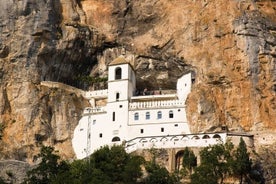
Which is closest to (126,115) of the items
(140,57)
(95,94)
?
(95,94)

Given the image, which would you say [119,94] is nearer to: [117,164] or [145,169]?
[117,164]

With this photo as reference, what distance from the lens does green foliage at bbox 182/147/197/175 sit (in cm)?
5641

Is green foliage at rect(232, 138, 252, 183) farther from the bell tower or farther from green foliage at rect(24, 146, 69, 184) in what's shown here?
green foliage at rect(24, 146, 69, 184)

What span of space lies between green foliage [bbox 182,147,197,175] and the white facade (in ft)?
19.1

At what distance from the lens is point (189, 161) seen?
5653 centimetres

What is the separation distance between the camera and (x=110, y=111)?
219 feet

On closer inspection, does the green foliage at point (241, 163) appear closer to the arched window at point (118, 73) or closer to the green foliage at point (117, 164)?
the green foliage at point (117, 164)

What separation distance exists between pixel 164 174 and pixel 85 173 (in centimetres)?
633

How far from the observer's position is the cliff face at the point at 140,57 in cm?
6281

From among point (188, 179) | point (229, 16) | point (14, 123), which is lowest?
point (188, 179)

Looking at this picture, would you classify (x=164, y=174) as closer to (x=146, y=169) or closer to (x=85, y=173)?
(x=146, y=169)

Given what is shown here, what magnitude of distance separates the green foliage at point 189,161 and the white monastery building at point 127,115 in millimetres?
4537

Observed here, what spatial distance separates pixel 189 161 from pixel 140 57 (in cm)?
1752

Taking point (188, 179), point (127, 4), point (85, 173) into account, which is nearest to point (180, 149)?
point (188, 179)
